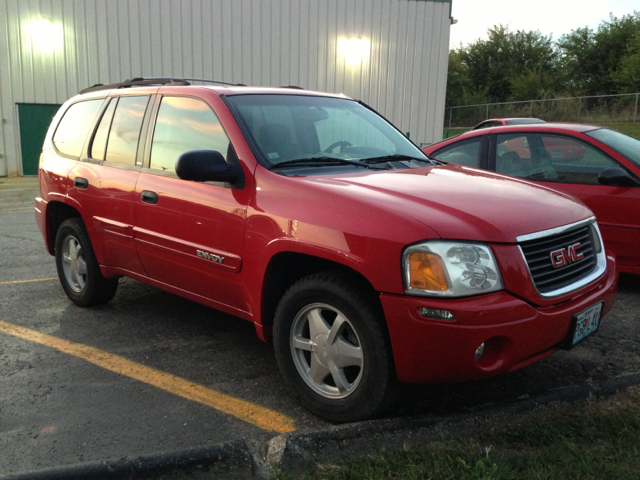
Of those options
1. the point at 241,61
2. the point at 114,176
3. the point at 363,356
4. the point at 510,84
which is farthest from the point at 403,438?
the point at 510,84

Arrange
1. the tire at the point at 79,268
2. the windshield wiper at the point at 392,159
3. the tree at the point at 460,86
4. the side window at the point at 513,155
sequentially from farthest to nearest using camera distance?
the tree at the point at 460,86
the side window at the point at 513,155
the tire at the point at 79,268
the windshield wiper at the point at 392,159

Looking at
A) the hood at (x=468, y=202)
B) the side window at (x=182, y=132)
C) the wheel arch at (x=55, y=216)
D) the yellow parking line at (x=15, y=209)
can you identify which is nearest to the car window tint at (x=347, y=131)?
the hood at (x=468, y=202)

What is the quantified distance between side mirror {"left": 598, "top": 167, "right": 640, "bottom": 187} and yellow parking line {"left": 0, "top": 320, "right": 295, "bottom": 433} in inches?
140

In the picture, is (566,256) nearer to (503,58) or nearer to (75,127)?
(75,127)

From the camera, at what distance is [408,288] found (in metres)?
2.64

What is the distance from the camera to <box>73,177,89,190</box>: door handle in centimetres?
457

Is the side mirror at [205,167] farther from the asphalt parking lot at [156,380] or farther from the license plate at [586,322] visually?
the license plate at [586,322]

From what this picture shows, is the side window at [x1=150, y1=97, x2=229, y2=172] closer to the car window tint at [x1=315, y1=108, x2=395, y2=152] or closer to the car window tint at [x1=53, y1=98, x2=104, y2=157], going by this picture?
the car window tint at [x1=315, y1=108, x2=395, y2=152]

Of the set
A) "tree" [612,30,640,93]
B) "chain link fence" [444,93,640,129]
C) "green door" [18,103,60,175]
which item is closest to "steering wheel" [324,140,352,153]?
"green door" [18,103,60,175]

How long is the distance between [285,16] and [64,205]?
1416 centimetres

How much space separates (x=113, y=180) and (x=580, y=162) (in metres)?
3.99

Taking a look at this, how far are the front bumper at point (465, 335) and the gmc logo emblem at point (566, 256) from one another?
259 mm

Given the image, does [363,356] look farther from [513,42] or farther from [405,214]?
[513,42]

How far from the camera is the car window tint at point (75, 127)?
15.9 feet
